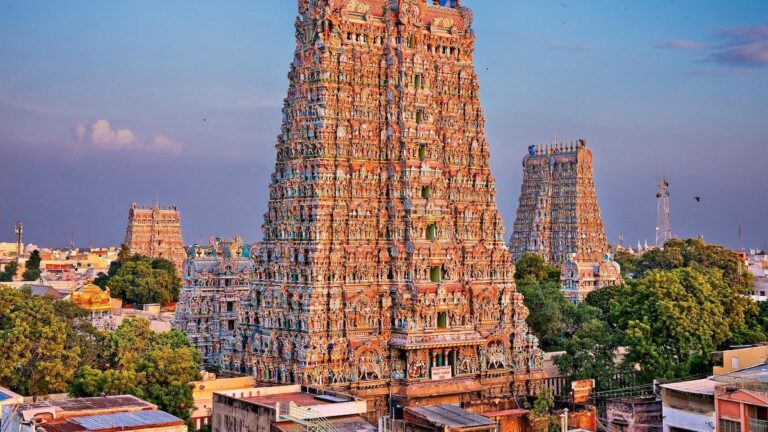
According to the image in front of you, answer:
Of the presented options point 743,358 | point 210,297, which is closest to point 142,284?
point 210,297

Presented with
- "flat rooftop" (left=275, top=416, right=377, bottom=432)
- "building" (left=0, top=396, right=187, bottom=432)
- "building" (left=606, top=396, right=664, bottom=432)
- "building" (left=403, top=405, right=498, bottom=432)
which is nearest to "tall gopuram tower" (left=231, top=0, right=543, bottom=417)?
"building" (left=606, top=396, right=664, bottom=432)

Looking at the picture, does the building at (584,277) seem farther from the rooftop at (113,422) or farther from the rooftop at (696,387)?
the rooftop at (113,422)

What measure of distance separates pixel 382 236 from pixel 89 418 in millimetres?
19604

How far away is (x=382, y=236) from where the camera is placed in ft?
166

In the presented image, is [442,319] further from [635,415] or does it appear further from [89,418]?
[89,418]

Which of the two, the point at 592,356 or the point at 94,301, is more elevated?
the point at 94,301

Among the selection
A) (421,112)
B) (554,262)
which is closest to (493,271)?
(421,112)

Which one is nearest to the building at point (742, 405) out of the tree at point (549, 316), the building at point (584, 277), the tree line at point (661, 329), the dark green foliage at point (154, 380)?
the tree line at point (661, 329)

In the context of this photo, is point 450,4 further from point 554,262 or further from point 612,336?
point 554,262

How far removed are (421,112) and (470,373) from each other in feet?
43.6

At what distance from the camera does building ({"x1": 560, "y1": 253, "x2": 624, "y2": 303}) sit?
86625 millimetres

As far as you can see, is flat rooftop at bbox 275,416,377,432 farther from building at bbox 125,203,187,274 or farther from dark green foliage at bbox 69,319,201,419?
building at bbox 125,203,187,274

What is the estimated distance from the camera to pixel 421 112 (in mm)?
52844

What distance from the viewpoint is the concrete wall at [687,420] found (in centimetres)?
3703
